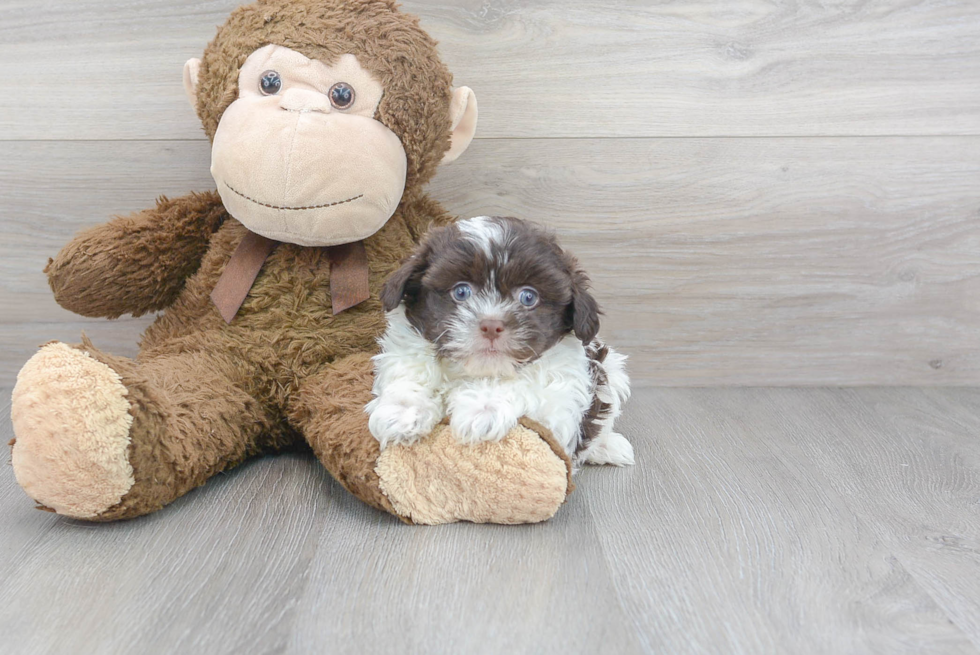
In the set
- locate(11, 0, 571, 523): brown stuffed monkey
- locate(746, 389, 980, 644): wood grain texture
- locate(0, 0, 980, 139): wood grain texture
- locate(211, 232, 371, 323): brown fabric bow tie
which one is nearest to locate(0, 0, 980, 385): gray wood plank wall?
locate(0, 0, 980, 139): wood grain texture

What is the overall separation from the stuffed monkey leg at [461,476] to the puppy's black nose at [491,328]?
0.50ft

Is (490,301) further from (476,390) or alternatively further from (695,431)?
(695,431)

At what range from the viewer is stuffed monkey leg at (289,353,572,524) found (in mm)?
1201

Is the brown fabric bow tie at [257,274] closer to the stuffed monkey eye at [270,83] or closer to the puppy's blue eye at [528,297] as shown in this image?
the stuffed monkey eye at [270,83]

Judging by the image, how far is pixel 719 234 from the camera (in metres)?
1.93

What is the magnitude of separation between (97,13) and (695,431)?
1613 mm

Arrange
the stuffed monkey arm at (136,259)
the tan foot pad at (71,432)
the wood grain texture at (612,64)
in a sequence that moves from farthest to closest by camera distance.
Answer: the wood grain texture at (612,64) → the stuffed monkey arm at (136,259) → the tan foot pad at (71,432)

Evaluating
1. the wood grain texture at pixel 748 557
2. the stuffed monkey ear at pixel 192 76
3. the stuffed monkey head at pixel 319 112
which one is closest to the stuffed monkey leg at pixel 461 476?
the wood grain texture at pixel 748 557

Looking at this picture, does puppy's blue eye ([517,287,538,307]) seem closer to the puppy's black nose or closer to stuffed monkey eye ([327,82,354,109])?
the puppy's black nose

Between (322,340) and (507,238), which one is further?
(322,340)

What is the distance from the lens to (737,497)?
1.38 m

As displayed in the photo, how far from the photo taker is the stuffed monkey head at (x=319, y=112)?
1.35 meters

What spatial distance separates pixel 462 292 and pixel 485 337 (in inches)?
3.5

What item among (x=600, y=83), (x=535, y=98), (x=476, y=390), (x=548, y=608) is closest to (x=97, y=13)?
(x=535, y=98)
